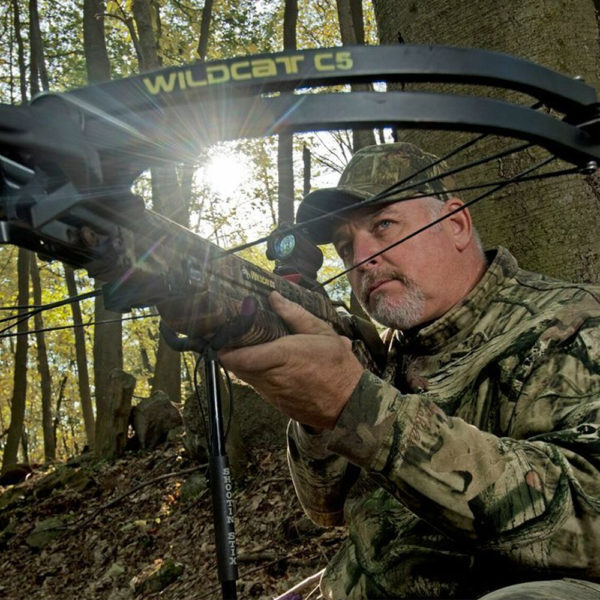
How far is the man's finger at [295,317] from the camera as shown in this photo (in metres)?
2.11

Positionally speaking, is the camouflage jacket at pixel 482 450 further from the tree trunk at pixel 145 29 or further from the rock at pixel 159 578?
the tree trunk at pixel 145 29

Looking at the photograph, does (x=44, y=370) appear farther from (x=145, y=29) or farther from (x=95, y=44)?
(x=145, y=29)

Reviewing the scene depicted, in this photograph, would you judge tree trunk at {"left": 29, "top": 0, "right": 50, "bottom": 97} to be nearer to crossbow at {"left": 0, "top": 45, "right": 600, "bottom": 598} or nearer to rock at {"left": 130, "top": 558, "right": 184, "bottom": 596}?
rock at {"left": 130, "top": 558, "right": 184, "bottom": 596}

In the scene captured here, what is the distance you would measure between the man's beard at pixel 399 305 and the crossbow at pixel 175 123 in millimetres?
1423

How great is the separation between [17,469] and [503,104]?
43.6ft

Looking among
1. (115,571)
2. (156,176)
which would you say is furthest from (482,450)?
(156,176)

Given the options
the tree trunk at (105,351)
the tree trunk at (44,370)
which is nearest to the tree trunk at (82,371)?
the tree trunk at (44,370)

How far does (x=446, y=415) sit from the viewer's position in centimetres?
204

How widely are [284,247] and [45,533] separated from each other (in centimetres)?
769

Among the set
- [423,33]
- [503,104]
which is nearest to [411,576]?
[503,104]

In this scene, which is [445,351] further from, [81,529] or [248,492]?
[81,529]

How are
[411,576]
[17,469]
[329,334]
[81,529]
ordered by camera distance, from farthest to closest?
[17,469] → [81,529] → [411,576] → [329,334]

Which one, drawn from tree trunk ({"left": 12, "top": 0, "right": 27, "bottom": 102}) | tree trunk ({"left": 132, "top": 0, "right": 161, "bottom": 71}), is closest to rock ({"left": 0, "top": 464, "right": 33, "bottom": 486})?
tree trunk ({"left": 132, "top": 0, "right": 161, "bottom": 71})

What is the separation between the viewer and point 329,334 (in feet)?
7.14
